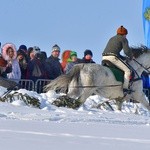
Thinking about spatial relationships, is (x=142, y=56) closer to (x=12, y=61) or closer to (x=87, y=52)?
(x=87, y=52)

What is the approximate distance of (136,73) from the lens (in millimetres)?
14047

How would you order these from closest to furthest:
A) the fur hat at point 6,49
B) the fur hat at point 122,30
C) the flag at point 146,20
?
the fur hat at point 122,30 < the fur hat at point 6,49 < the flag at point 146,20

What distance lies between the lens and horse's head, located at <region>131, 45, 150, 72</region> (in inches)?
571

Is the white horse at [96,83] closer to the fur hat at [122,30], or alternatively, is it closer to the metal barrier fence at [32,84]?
the fur hat at [122,30]

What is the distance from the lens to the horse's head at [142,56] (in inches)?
571

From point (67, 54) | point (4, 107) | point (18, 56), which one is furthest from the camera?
point (67, 54)

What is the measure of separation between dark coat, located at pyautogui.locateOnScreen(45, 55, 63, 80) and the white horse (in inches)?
50.2

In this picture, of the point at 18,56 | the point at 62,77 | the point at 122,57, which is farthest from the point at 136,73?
the point at 18,56

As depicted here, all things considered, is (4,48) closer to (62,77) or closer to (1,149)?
(62,77)

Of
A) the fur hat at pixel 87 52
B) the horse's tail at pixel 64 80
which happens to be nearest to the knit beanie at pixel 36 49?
the fur hat at pixel 87 52

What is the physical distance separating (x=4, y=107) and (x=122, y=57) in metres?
5.26

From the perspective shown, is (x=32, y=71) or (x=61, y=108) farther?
(x=32, y=71)

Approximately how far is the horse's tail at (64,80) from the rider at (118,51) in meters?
0.82

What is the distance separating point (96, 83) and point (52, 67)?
1.56 m
